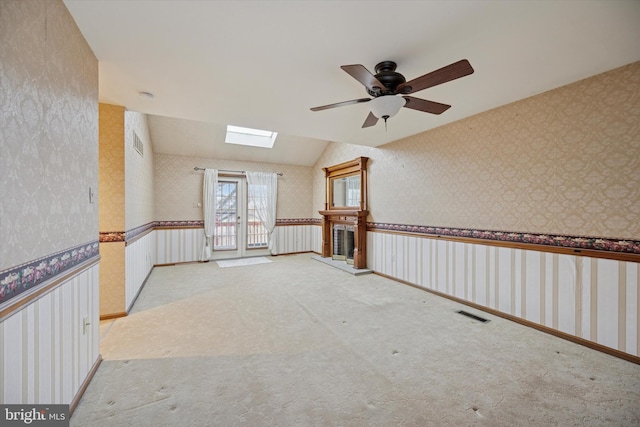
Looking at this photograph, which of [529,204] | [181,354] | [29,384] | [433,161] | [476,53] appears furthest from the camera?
[433,161]

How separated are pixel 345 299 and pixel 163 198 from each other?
4680mm

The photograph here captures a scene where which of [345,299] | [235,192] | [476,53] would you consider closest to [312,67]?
[476,53]

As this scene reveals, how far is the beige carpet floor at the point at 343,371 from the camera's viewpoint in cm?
158

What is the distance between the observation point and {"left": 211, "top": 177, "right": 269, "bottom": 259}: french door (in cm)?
646

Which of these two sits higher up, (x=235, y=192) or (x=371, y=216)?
(x=235, y=192)

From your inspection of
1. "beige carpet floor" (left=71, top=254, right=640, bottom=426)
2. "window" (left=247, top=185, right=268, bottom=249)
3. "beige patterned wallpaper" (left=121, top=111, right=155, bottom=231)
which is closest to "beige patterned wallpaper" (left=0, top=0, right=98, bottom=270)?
"beige carpet floor" (left=71, top=254, right=640, bottom=426)

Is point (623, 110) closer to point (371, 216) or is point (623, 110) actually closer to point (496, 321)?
point (496, 321)

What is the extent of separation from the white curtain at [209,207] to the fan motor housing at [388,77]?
4.99 metres

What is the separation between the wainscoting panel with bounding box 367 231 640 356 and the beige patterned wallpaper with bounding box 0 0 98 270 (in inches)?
156

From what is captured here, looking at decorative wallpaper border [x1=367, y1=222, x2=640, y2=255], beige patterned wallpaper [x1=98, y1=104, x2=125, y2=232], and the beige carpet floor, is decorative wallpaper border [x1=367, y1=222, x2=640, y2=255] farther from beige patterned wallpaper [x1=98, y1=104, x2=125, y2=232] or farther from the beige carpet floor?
beige patterned wallpaper [x1=98, y1=104, x2=125, y2=232]

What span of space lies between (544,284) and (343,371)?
2315 millimetres

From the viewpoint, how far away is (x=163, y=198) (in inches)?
230

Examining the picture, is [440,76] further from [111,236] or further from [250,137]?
[250,137]

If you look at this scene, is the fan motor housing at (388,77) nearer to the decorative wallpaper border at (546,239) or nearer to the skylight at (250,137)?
the decorative wallpaper border at (546,239)
